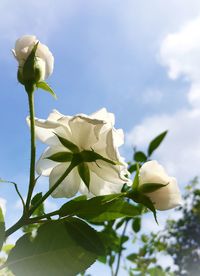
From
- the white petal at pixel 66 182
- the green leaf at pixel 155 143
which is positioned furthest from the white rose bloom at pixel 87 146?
the green leaf at pixel 155 143

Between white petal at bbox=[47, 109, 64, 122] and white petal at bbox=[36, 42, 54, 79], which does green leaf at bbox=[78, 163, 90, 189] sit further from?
white petal at bbox=[36, 42, 54, 79]

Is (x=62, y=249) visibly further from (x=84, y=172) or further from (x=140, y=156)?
(x=140, y=156)

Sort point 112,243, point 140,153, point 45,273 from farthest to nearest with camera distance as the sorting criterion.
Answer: point 140,153 → point 112,243 → point 45,273

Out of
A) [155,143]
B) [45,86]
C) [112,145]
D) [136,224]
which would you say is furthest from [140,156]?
[112,145]

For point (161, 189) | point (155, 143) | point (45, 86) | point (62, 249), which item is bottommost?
point (62, 249)

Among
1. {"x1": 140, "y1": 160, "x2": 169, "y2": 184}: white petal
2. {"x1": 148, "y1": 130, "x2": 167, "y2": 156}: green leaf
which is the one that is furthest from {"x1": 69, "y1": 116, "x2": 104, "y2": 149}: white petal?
{"x1": 148, "y1": 130, "x2": 167, "y2": 156}: green leaf

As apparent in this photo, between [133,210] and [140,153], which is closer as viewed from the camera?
[133,210]

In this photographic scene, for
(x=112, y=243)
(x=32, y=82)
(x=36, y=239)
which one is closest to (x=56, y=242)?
(x=36, y=239)

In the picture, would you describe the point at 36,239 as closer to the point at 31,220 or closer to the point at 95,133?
the point at 31,220
